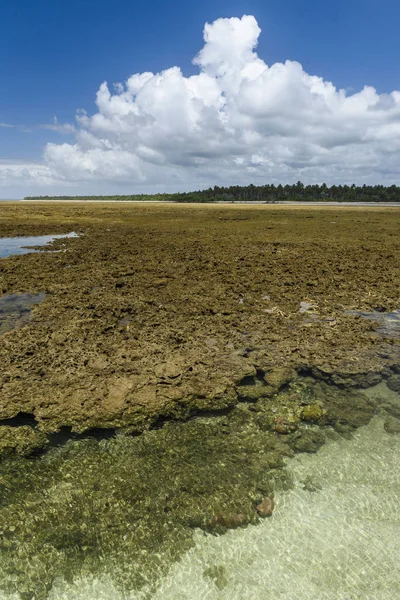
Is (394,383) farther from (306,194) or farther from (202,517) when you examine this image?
(306,194)

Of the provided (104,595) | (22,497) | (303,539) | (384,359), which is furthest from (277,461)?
(384,359)

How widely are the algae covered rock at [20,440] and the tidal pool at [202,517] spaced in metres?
0.16

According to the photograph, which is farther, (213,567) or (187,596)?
(213,567)

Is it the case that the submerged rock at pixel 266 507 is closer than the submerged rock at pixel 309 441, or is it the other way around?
the submerged rock at pixel 266 507

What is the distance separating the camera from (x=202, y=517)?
546 cm

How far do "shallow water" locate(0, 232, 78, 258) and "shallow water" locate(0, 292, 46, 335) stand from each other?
1147cm

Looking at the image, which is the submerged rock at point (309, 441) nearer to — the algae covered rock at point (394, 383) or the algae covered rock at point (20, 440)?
the algae covered rock at point (394, 383)

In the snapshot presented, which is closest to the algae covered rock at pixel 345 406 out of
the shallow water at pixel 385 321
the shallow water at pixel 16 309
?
the shallow water at pixel 385 321

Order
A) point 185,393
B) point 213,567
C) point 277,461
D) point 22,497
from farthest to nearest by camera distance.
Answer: point 185,393, point 277,461, point 22,497, point 213,567

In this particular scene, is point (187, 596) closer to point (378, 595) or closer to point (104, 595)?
point (104, 595)

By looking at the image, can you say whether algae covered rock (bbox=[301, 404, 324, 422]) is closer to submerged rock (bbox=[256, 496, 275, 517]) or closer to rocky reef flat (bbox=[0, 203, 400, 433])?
rocky reef flat (bbox=[0, 203, 400, 433])

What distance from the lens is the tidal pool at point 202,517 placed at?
462cm

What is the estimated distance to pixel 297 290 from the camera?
16453mm

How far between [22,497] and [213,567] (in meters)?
3.00
